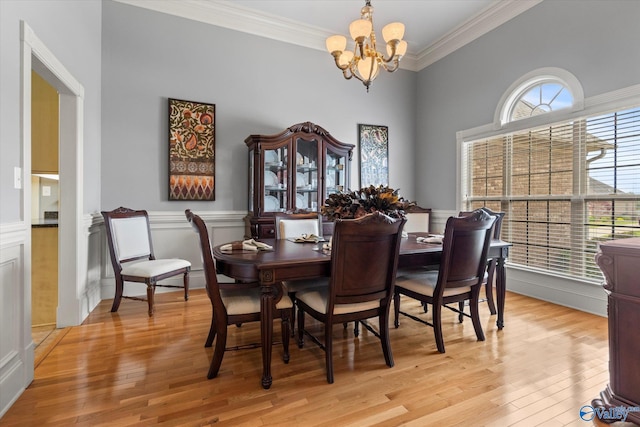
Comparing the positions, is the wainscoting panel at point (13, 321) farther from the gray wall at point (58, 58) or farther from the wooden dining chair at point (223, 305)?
the wooden dining chair at point (223, 305)

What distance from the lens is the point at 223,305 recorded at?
191cm

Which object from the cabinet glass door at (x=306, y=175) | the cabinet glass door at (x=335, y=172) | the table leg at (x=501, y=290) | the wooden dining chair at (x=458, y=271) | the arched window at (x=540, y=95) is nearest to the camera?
the wooden dining chair at (x=458, y=271)

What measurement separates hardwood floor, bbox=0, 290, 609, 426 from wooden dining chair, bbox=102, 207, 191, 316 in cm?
40

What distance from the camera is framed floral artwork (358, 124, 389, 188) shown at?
472cm

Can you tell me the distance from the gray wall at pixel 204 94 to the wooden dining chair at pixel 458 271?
2.52 m

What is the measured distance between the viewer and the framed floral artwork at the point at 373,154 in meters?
4.72

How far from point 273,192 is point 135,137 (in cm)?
163

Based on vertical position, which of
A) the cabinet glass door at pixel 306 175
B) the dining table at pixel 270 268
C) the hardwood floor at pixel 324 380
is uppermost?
the cabinet glass door at pixel 306 175

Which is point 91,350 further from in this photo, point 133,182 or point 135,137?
point 135,137

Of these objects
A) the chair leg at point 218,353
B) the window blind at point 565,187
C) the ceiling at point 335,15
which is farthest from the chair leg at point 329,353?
the ceiling at point 335,15

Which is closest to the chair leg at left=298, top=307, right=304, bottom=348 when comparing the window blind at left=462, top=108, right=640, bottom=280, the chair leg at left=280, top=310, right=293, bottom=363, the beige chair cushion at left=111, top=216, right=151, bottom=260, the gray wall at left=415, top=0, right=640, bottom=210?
the chair leg at left=280, top=310, right=293, bottom=363

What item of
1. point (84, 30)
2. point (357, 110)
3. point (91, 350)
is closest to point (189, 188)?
point (84, 30)

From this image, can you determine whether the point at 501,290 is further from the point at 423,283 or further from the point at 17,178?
the point at 17,178

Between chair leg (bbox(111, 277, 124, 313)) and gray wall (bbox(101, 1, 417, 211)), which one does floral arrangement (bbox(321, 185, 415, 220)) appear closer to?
gray wall (bbox(101, 1, 417, 211))
